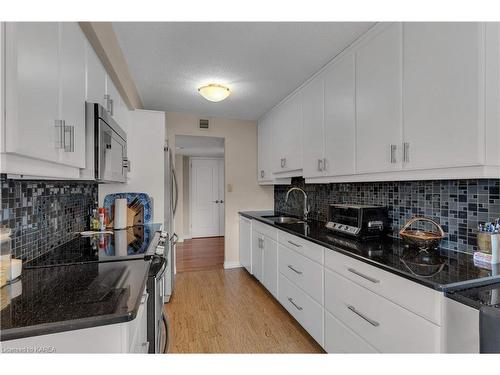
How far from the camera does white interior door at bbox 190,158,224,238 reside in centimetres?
613

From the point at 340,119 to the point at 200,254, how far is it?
11.6ft

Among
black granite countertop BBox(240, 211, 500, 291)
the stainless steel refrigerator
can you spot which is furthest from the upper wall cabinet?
black granite countertop BBox(240, 211, 500, 291)

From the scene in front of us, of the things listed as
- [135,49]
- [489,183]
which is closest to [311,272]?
[489,183]

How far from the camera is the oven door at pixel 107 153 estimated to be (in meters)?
1.33

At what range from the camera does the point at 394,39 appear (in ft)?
4.84

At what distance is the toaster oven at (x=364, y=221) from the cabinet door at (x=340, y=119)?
0.29 m

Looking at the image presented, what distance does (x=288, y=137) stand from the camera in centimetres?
288

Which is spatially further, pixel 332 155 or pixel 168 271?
pixel 168 271

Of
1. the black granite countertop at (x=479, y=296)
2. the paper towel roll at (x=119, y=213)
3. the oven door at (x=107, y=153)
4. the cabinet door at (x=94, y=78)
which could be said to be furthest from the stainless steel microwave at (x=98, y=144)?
the black granite countertop at (x=479, y=296)

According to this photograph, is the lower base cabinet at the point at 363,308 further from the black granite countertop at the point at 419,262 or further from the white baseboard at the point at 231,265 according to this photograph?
the white baseboard at the point at 231,265

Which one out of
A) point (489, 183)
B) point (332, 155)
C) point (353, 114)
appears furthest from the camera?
point (332, 155)

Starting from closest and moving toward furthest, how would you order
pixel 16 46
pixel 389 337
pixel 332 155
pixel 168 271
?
1. pixel 16 46
2. pixel 389 337
3. pixel 332 155
4. pixel 168 271

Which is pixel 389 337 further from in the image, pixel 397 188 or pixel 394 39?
pixel 394 39
